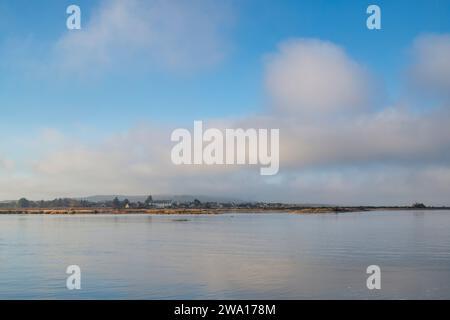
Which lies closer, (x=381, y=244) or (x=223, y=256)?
(x=223, y=256)

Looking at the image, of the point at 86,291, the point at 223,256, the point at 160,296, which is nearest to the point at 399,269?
the point at 223,256

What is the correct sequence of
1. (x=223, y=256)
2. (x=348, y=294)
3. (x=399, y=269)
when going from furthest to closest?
(x=223, y=256), (x=399, y=269), (x=348, y=294)

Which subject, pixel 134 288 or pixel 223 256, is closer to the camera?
pixel 134 288

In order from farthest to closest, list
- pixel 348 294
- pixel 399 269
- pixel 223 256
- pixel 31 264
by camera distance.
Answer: pixel 223 256 < pixel 31 264 < pixel 399 269 < pixel 348 294
